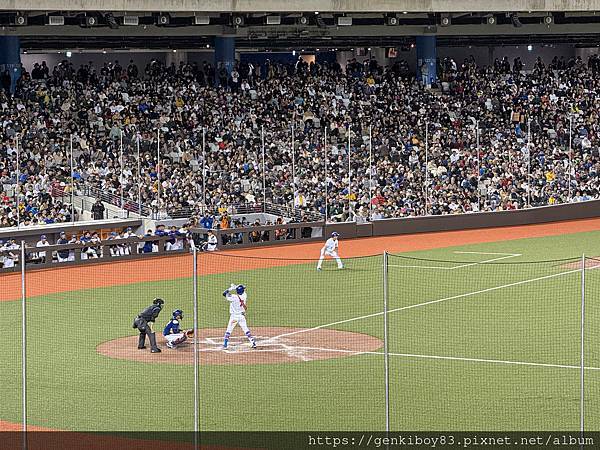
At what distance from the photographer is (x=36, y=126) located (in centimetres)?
3878

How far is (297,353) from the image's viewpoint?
20.9m

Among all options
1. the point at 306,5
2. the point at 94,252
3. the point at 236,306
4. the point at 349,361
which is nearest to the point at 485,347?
the point at 349,361

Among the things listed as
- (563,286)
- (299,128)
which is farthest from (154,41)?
(563,286)

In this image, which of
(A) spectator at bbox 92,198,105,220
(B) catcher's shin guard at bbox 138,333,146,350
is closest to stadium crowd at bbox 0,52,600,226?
(A) spectator at bbox 92,198,105,220

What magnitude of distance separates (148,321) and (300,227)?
56.2 feet

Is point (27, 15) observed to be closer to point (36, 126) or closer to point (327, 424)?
point (36, 126)

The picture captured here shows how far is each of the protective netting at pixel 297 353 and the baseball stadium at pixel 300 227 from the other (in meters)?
0.08

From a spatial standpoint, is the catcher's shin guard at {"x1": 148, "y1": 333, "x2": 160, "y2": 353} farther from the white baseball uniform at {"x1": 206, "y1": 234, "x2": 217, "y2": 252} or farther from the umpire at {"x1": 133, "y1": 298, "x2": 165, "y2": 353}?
the white baseball uniform at {"x1": 206, "y1": 234, "x2": 217, "y2": 252}

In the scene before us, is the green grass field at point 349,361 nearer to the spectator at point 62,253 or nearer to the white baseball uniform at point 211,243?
the spectator at point 62,253

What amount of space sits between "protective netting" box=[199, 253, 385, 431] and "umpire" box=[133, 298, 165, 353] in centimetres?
94

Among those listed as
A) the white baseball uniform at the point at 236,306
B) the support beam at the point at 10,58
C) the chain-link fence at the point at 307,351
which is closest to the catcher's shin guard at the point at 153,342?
the chain-link fence at the point at 307,351

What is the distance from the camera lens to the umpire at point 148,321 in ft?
66.3

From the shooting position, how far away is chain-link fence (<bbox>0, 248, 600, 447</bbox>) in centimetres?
1648

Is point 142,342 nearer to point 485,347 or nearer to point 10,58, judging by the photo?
point 485,347
